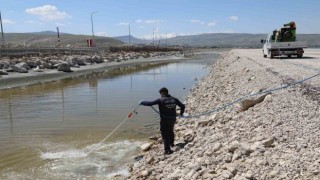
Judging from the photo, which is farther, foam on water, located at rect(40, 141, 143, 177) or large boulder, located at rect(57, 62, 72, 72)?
large boulder, located at rect(57, 62, 72, 72)

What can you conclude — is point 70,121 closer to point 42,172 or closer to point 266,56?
point 42,172

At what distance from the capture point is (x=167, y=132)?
388 inches

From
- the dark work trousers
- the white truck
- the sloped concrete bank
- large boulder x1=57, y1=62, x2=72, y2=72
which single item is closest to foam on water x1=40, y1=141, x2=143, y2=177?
the sloped concrete bank

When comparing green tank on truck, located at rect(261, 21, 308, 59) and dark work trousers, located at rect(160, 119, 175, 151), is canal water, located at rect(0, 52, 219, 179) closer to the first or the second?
dark work trousers, located at rect(160, 119, 175, 151)

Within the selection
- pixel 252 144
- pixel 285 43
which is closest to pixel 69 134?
pixel 252 144

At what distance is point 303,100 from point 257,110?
116cm

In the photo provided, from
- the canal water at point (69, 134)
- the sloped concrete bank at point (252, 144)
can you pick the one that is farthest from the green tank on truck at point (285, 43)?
the sloped concrete bank at point (252, 144)

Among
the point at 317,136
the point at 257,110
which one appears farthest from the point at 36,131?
the point at 317,136

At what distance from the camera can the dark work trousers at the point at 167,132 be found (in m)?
9.70

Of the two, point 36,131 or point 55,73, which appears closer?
point 36,131

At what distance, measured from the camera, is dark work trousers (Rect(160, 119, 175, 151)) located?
9703mm

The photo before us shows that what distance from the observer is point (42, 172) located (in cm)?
994

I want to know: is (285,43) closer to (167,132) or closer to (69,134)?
(69,134)

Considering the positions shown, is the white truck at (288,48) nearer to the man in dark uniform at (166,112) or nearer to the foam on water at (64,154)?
the foam on water at (64,154)
